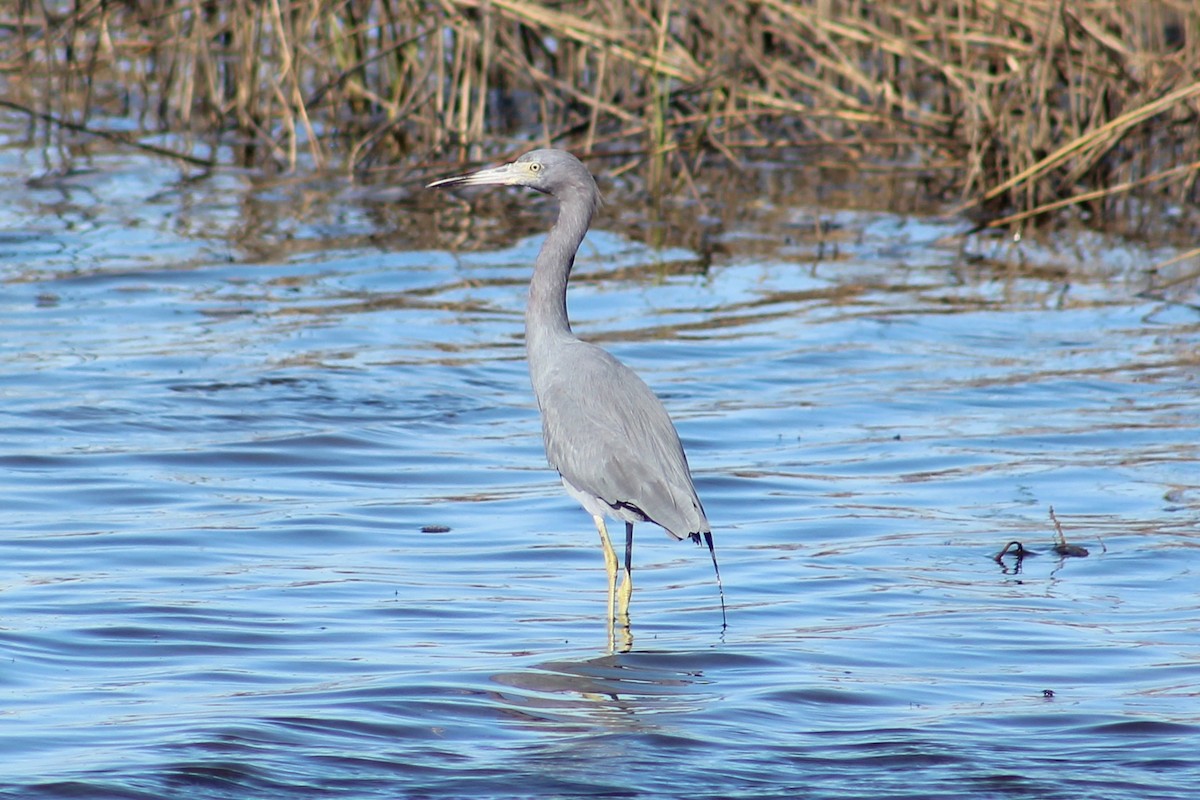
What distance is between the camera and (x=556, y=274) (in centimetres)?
678

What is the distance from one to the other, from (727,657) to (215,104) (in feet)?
31.9

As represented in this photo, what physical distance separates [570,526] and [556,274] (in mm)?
1030

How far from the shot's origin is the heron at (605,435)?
19.3ft

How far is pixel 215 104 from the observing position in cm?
1407

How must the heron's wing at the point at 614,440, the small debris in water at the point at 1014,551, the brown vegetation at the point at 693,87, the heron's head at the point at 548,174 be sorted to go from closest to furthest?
the heron's wing at the point at 614,440, the small debris in water at the point at 1014,551, the heron's head at the point at 548,174, the brown vegetation at the point at 693,87

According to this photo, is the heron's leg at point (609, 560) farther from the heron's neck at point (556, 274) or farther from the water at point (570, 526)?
the heron's neck at point (556, 274)

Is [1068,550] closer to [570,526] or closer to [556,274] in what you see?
[570,526]

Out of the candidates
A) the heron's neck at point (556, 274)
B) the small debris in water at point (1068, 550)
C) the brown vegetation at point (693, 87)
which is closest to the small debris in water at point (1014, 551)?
the small debris in water at point (1068, 550)

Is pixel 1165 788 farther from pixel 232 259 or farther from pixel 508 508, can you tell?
pixel 232 259

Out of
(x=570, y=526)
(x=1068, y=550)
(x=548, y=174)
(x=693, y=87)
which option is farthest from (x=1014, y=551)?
(x=693, y=87)

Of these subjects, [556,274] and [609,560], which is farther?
[556,274]


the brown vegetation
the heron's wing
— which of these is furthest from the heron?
the brown vegetation

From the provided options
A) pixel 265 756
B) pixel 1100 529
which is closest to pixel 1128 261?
pixel 1100 529

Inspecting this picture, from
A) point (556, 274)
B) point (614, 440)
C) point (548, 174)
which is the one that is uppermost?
point (548, 174)
